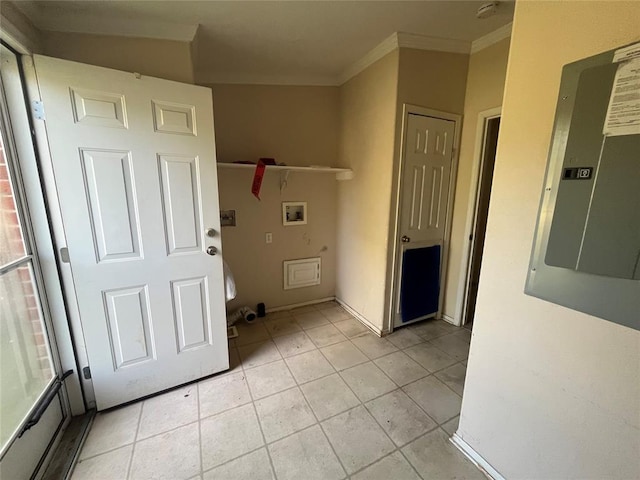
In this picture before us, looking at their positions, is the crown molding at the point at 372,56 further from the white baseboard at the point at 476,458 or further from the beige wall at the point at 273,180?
the white baseboard at the point at 476,458

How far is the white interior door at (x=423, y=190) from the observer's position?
2268mm

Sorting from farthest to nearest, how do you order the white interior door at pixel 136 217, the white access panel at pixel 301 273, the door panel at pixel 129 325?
the white access panel at pixel 301 273 → the door panel at pixel 129 325 → the white interior door at pixel 136 217

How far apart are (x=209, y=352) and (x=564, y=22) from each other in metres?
2.52

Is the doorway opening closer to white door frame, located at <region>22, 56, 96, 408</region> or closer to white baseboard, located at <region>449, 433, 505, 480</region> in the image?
white baseboard, located at <region>449, 433, 505, 480</region>

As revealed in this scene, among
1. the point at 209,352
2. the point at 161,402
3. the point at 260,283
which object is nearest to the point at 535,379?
the point at 209,352

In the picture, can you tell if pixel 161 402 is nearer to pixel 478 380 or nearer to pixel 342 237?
pixel 478 380

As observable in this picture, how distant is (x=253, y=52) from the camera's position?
7.04ft

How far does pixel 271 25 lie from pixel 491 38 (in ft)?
5.57

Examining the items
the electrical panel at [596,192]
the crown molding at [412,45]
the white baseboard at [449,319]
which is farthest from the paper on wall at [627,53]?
the white baseboard at [449,319]

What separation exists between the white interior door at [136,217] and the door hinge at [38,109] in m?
0.02

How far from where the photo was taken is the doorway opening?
228 cm

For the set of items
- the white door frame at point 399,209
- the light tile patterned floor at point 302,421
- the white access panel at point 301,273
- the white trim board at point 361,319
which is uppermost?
the white door frame at point 399,209

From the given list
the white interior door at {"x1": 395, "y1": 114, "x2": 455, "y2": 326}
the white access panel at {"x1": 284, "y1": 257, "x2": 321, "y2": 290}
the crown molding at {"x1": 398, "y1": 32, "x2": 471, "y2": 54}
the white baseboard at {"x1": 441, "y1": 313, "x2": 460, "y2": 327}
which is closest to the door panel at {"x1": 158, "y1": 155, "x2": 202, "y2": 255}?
the white access panel at {"x1": 284, "y1": 257, "x2": 321, "y2": 290}

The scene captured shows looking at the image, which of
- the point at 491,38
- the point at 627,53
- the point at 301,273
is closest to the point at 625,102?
the point at 627,53
